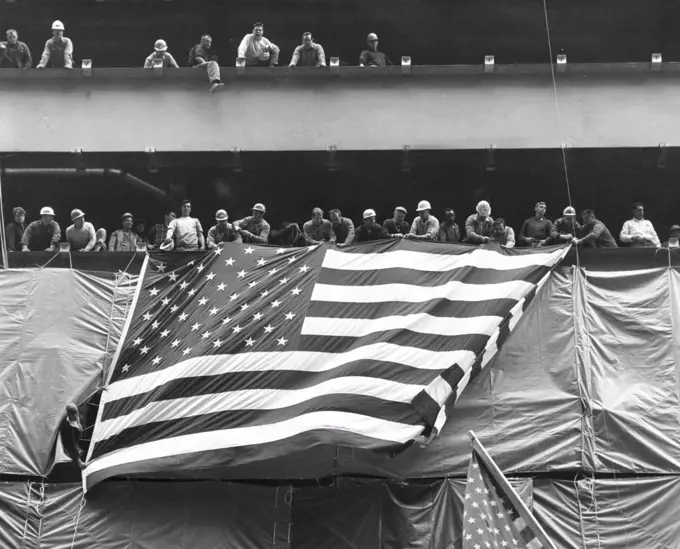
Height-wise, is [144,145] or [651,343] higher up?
[144,145]

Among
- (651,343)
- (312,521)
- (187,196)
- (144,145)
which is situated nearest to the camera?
(312,521)

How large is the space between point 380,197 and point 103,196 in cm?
642

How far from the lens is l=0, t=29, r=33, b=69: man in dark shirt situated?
2494 centimetres

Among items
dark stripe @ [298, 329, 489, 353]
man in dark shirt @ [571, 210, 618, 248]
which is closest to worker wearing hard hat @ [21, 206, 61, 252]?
dark stripe @ [298, 329, 489, 353]

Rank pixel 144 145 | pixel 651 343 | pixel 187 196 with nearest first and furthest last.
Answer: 1. pixel 651 343
2. pixel 144 145
3. pixel 187 196

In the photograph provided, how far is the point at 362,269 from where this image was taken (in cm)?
2066

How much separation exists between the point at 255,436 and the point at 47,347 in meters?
4.51

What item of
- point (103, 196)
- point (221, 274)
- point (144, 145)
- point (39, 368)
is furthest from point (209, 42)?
point (39, 368)

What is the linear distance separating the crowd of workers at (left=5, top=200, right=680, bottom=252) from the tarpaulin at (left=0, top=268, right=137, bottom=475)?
1.15m

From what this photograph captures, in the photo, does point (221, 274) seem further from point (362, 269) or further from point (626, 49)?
point (626, 49)

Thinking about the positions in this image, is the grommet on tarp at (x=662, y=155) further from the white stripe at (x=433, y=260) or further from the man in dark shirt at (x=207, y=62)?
the man in dark shirt at (x=207, y=62)

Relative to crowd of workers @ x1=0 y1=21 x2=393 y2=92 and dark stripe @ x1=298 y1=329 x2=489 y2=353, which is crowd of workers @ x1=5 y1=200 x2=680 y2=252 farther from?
crowd of workers @ x1=0 y1=21 x2=393 y2=92

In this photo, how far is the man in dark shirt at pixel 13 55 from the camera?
2494 cm

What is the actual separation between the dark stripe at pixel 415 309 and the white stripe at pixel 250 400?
4.93 feet
